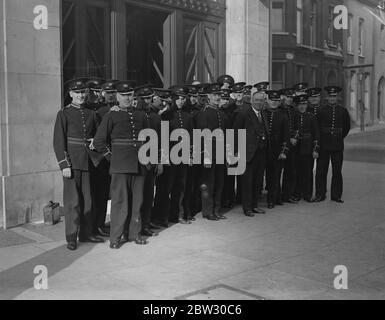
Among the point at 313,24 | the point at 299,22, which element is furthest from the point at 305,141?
the point at 313,24

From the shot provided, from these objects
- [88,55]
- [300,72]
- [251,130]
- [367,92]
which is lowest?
[251,130]

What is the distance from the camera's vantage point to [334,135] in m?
10.0

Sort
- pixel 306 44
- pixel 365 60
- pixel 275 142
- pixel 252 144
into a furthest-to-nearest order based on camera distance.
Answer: pixel 365 60
pixel 306 44
pixel 275 142
pixel 252 144

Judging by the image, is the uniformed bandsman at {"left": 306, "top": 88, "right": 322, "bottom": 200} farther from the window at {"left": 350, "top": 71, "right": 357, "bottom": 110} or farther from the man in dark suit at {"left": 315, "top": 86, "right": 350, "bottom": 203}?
the window at {"left": 350, "top": 71, "right": 357, "bottom": 110}

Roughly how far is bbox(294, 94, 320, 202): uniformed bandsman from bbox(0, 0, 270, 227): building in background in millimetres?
2936

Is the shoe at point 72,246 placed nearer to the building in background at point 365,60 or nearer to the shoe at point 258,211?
the shoe at point 258,211

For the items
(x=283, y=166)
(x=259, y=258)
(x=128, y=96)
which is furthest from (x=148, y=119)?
(x=283, y=166)

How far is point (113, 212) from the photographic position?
704cm

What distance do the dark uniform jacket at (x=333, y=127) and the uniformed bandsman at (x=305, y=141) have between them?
0.16 m

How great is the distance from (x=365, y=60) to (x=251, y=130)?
3002cm

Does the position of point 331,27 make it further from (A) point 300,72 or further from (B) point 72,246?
(B) point 72,246

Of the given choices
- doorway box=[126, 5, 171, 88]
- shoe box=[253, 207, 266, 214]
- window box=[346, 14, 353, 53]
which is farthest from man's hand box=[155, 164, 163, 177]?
window box=[346, 14, 353, 53]

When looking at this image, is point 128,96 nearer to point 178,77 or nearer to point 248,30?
point 178,77

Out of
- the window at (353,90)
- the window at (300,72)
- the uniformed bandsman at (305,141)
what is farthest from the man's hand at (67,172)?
the window at (353,90)
